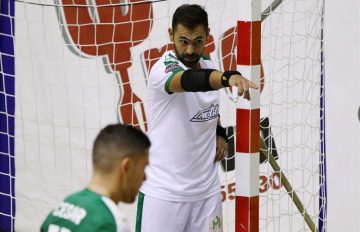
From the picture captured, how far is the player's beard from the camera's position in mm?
4090

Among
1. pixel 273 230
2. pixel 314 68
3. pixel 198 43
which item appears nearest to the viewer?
pixel 198 43

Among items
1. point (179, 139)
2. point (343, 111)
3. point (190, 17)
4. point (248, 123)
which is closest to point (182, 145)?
point (179, 139)

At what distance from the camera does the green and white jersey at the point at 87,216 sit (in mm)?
2717

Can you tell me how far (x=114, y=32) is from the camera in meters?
5.86

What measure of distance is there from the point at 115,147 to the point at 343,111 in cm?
306

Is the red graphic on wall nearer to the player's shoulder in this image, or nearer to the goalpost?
the goalpost

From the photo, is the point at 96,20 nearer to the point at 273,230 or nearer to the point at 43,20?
the point at 43,20

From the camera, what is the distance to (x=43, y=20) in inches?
233

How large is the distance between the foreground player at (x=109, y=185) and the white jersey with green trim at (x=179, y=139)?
1226 millimetres

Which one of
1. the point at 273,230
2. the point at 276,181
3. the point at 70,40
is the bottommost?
the point at 273,230

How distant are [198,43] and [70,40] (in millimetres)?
1999

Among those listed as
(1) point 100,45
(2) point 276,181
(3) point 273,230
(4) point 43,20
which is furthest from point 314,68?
(4) point 43,20

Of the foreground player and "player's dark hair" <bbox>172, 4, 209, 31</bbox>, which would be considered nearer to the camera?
the foreground player

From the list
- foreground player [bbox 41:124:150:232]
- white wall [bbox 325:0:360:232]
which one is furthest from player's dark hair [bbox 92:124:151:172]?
white wall [bbox 325:0:360:232]
